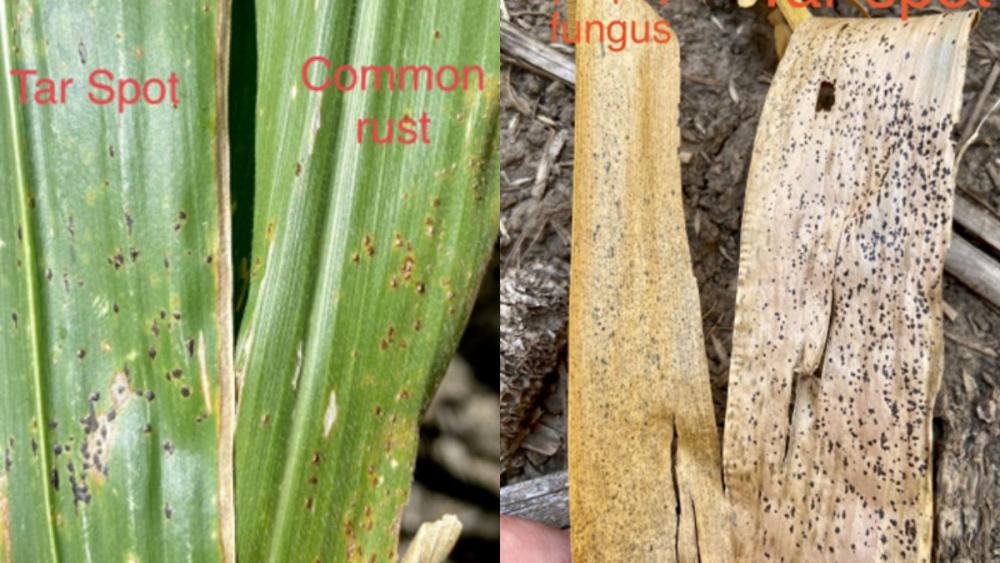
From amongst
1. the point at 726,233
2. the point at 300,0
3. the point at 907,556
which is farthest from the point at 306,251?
the point at 907,556

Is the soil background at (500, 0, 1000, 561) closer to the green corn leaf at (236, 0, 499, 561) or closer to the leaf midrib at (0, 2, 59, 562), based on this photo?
the green corn leaf at (236, 0, 499, 561)

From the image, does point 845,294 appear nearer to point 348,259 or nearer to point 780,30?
point 780,30

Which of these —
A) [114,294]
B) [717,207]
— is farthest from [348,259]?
[717,207]

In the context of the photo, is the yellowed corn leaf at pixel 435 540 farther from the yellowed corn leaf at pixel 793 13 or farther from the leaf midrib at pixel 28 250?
the yellowed corn leaf at pixel 793 13

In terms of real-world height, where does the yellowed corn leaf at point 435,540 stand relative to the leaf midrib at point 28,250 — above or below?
below

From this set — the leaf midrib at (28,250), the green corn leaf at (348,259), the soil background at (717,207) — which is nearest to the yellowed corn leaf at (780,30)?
the soil background at (717,207)

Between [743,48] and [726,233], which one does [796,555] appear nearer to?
[726,233]
